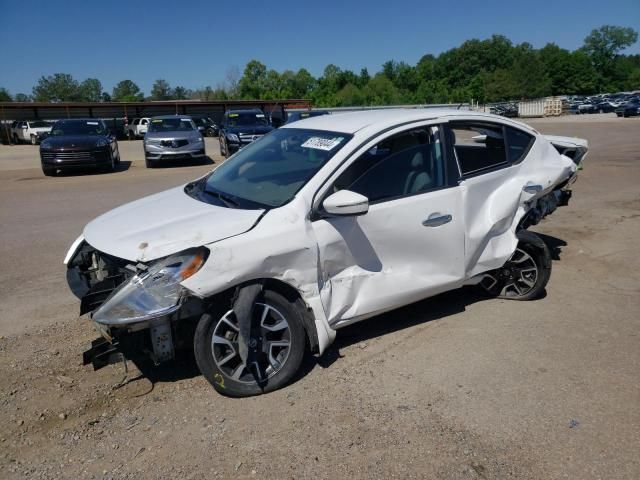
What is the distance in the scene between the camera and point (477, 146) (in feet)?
15.4

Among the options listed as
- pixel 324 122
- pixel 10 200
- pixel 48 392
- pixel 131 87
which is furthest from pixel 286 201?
pixel 131 87

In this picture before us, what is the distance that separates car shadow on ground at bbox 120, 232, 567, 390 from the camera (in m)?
3.73

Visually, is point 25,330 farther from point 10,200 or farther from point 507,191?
point 10,200

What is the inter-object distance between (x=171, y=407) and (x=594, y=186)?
10.3 metres

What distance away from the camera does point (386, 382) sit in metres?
3.55

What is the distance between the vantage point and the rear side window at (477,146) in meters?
4.38

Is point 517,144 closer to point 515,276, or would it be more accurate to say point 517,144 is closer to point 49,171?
point 515,276

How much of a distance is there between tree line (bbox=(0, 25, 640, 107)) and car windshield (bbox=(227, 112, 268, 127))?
5553 centimetres

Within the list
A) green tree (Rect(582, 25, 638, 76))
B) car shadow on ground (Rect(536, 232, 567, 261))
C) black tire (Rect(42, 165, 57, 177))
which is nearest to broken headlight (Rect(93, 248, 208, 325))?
car shadow on ground (Rect(536, 232, 567, 261))

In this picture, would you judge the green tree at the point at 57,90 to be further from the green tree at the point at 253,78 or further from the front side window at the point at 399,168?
the front side window at the point at 399,168

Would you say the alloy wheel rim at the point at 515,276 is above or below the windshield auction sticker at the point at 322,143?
below

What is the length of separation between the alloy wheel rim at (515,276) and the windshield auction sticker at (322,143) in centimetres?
188

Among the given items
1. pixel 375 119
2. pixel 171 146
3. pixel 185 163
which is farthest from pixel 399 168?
pixel 185 163

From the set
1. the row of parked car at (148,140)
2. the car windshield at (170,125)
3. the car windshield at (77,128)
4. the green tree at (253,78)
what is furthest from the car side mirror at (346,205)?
the green tree at (253,78)
